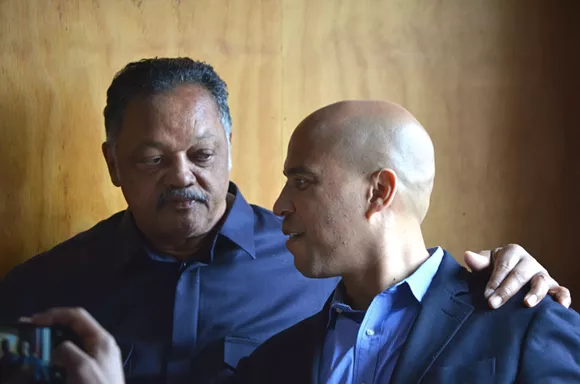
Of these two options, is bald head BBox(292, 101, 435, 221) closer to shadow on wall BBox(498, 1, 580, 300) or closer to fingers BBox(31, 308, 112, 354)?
fingers BBox(31, 308, 112, 354)

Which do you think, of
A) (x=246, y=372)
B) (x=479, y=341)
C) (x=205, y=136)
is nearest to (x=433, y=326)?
(x=479, y=341)

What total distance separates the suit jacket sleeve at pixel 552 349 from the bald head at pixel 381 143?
30cm

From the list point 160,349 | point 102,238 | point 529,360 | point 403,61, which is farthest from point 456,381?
point 403,61

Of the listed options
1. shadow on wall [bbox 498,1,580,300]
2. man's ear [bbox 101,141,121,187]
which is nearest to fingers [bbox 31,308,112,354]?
man's ear [bbox 101,141,121,187]

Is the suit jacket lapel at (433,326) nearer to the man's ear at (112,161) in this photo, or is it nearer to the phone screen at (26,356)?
the phone screen at (26,356)

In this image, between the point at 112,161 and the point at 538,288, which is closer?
the point at 538,288

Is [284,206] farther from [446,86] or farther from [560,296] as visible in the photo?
[446,86]

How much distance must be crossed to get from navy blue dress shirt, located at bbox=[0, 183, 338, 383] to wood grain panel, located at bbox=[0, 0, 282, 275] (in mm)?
188

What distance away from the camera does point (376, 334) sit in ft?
4.12

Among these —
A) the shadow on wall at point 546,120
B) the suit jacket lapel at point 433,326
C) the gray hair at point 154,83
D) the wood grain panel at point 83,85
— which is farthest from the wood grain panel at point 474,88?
the suit jacket lapel at point 433,326

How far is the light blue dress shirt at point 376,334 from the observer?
1.24 metres

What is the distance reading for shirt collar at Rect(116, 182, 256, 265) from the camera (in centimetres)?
173

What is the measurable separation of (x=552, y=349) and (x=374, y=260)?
33 cm

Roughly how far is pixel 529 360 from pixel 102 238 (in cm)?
A: 112
